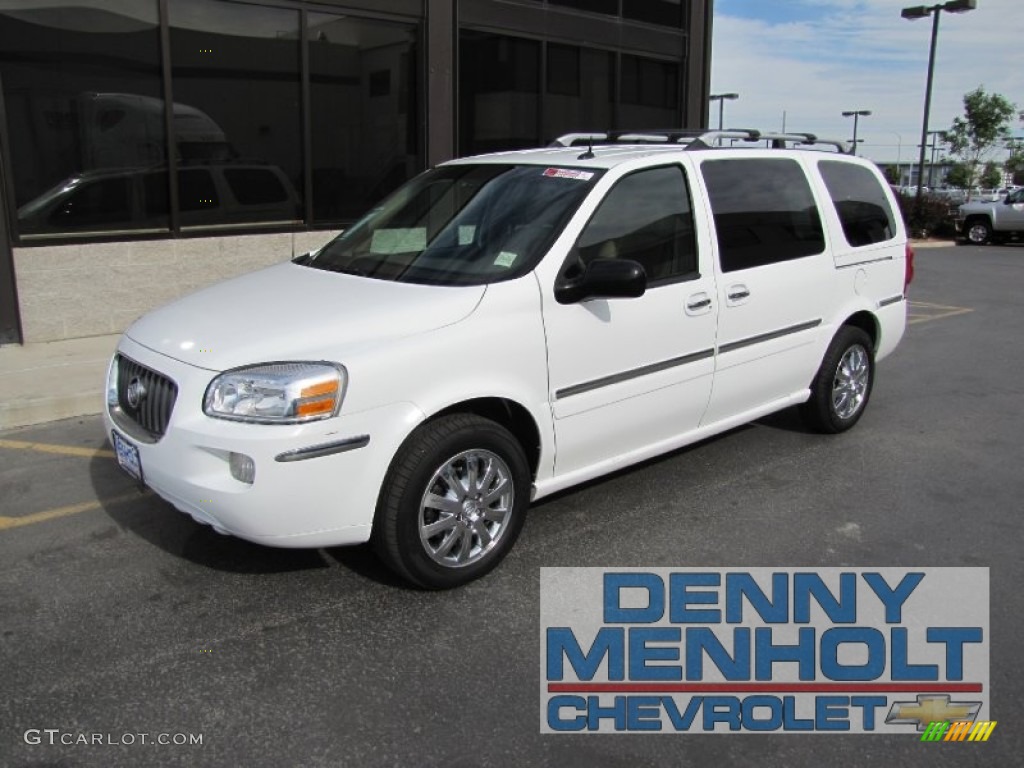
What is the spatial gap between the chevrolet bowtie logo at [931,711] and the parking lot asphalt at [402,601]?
85 millimetres

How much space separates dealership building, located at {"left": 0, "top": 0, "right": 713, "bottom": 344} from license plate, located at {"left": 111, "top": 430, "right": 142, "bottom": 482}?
16.4 feet

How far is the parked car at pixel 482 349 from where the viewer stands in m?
3.45

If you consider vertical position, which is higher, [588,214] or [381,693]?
[588,214]

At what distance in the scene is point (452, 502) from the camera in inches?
148

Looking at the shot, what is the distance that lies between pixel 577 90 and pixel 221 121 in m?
5.40

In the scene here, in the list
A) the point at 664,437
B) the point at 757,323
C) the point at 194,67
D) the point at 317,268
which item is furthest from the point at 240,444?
the point at 194,67

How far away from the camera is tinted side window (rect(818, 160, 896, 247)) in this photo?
5828 mm

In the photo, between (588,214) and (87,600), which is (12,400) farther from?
(588,214)

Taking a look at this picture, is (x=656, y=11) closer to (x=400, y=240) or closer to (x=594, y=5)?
(x=594, y=5)

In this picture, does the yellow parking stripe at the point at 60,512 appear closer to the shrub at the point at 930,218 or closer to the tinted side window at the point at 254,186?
the tinted side window at the point at 254,186

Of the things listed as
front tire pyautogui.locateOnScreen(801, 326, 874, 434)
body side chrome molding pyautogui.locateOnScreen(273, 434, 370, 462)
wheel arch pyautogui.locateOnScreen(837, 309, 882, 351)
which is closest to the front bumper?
body side chrome molding pyautogui.locateOnScreen(273, 434, 370, 462)

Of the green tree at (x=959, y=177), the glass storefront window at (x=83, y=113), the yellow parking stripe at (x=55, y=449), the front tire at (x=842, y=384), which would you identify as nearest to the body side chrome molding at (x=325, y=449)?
the yellow parking stripe at (x=55, y=449)

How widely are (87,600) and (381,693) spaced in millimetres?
1455

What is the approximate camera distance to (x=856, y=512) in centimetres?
Answer: 475
